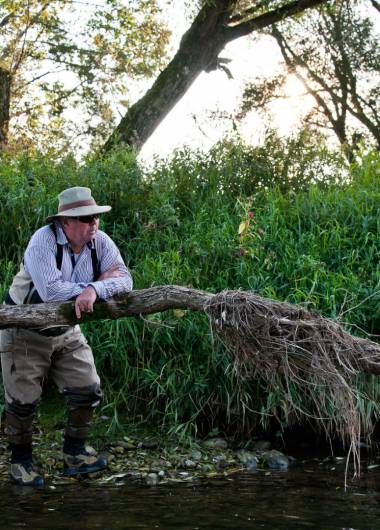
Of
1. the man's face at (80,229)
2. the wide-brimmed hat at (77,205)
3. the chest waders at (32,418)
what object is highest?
the wide-brimmed hat at (77,205)

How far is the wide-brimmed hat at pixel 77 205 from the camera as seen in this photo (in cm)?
484

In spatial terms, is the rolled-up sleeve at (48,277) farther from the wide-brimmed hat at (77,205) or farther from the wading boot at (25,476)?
the wading boot at (25,476)

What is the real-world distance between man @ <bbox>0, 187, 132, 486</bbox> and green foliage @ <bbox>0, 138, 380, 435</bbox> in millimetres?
608

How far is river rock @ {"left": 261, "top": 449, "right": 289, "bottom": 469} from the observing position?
594 cm

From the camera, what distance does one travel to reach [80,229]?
4914mm

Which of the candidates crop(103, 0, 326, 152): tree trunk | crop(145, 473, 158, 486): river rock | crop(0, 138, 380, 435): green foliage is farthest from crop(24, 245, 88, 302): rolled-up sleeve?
crop(103, 0, 326, 152): tree trunk

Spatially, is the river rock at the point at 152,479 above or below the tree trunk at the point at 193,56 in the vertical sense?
below

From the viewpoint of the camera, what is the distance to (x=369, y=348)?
14.9 feet

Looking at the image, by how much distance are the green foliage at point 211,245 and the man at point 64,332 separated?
608mm

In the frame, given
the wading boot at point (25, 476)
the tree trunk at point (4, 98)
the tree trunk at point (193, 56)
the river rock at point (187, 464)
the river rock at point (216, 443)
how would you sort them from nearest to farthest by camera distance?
1. the wading boot at point (25, 476)
2. the river rock at point (187, 464)
3. the river rock at point (216, 443)
4. the tree trunk at point (193, 56)
5. the tree trunk at point (4, 98)

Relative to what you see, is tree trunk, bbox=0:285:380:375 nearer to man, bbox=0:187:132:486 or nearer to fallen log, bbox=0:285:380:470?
fallen log, bbox=0:285:380:470

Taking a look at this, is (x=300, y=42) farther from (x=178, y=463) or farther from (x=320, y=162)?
(x=178, y=463)

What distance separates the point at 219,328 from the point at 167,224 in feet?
12.0

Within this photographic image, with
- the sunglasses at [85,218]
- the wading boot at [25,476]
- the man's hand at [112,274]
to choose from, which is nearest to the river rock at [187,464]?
the wading boot at [25,476]
